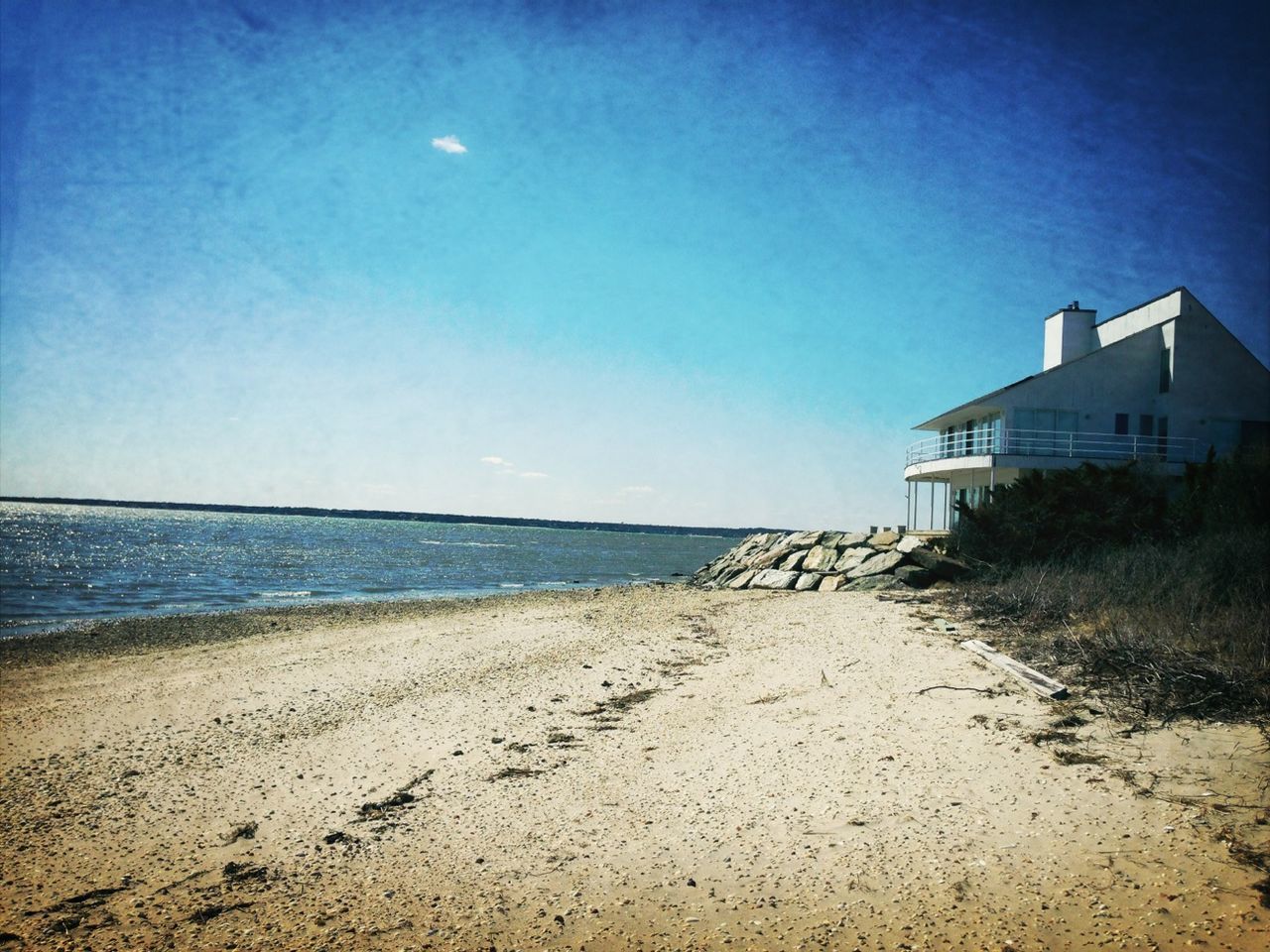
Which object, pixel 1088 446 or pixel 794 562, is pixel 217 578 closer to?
pixel 794 562

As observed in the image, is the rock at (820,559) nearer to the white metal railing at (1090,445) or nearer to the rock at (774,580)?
the rock at (774,580)

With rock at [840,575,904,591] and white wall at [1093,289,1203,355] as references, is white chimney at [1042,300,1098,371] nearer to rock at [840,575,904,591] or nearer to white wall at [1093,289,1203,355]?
white wall at [1093,289,1203,355]

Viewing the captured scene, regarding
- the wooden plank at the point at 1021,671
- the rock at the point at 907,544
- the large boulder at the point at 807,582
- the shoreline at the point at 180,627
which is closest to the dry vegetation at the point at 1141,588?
the wooden plank at the point at 1021,671

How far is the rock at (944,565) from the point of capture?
1983 cm

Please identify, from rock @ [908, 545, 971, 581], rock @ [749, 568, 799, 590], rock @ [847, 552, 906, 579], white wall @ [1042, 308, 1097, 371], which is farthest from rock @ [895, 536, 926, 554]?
white wall @ [1042, 308, 1097, 371]

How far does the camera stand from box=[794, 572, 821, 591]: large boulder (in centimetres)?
2305

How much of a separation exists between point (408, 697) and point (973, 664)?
736cm

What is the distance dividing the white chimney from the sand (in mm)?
25397

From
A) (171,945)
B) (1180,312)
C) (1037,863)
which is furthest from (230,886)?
(1180,312)

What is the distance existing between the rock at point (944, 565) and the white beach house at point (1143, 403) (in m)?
6.32

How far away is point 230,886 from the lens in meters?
5.13

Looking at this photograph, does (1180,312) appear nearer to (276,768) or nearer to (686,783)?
(686,783)

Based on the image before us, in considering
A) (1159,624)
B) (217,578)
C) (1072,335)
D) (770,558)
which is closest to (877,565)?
(770,558)

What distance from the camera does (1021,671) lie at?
329 inches
